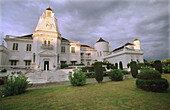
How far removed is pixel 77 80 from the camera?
9.69 meters

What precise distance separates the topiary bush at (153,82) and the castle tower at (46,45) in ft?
70.9

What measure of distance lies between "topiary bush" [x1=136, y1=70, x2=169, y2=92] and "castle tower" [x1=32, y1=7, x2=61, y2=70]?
21.6m

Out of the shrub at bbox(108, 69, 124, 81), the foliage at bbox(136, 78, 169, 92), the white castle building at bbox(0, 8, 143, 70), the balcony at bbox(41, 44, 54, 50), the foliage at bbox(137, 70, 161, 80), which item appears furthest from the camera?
the balcony at bbox(41, 44, 54, 50)

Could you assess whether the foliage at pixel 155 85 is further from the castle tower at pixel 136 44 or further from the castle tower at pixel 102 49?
the castle tower at pixel 136 44

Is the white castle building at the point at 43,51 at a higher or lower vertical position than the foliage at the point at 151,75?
higher

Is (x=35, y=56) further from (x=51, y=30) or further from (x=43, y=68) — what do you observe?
(x=51, y=30)

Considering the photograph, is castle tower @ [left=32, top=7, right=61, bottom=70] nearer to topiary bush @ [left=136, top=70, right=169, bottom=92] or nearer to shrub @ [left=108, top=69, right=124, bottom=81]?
shrub @ [left=108, top=69, right=124, bottom=81]

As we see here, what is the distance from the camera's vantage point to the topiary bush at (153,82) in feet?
18.7

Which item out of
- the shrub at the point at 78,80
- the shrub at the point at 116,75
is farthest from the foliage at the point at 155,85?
the shrub at the point at 116,75

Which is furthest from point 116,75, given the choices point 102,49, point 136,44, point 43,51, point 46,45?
point 136,44

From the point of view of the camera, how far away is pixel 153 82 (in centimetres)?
587

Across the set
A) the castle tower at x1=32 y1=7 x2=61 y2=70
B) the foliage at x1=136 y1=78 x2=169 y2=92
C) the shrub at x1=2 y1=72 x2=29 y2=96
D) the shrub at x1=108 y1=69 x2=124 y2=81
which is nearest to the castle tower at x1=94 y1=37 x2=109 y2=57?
the castle tower at x1=32 y1=7 x2=61 y2=70

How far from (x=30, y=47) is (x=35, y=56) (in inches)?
196

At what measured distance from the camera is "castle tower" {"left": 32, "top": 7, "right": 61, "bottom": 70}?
77.2 ft
